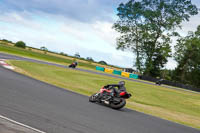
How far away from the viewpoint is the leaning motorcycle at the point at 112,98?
35.4 ft

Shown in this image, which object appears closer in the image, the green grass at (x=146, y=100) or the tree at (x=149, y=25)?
the green grass at (x=146, y=100)

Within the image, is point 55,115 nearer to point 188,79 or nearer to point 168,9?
point 168,9

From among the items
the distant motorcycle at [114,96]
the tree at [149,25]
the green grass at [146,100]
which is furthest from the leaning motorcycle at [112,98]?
the tree at [149,25]

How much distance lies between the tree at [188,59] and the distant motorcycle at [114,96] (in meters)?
57.5

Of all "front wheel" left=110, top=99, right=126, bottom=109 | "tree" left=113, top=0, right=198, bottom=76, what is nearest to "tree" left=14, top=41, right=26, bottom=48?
"tree" left=113, top=0, right=198, bottom=76

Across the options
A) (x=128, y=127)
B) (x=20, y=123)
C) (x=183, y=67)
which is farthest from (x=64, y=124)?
(x=183, y=67)

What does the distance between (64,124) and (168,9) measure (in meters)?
49.4

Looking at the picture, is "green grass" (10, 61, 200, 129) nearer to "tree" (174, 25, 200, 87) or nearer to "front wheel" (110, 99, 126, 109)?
"front wheel" (110, 99, 126, 109)

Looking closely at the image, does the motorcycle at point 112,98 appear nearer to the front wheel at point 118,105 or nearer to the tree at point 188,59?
the front wheel at point 118,105

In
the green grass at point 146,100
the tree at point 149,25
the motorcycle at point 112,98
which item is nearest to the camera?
the motorcycle at point 112,98

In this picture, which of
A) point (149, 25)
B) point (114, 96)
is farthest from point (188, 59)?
point (114, 96)

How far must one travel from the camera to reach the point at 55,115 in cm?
706

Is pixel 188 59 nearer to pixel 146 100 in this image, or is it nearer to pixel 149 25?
pixel 149 25

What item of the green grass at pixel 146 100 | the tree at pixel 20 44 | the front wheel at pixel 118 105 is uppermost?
the tree at pixel 20 44
